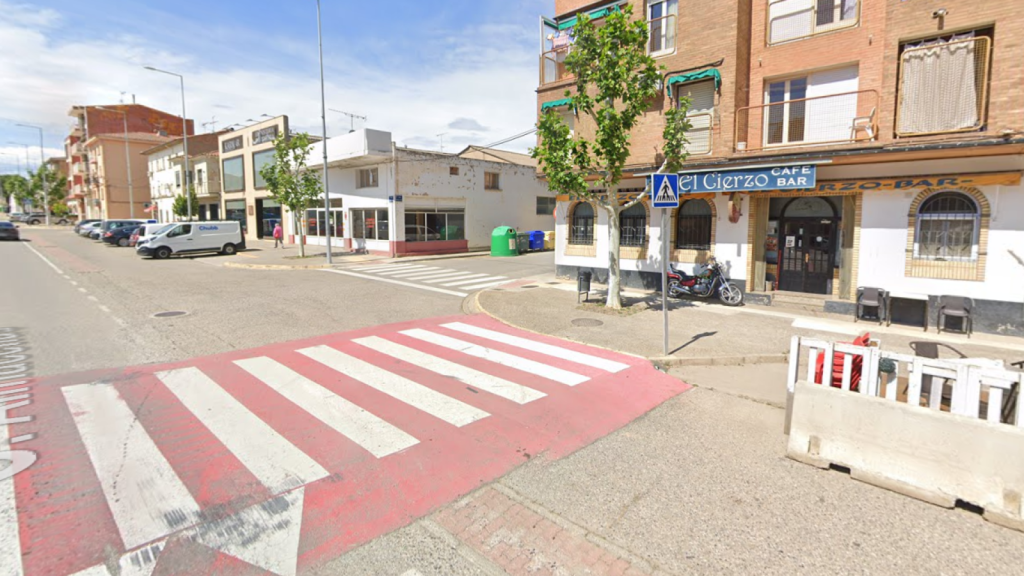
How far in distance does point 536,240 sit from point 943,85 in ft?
70.6

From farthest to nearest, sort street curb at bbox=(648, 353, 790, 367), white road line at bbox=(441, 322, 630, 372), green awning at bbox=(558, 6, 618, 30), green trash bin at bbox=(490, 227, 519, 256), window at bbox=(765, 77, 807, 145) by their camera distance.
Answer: green trash bin at bbox=(490, 227, 519, 256)
green awning at bbox=(558, 6, 618, 30)
window at bbox=(765, 77, 807, 145)
street curb at bbox=(648, 353, 790, 367)
white road line at bbox=(441, 322, 630, 372)

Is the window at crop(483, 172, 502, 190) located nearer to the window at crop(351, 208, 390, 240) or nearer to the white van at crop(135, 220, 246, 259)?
the window at crop(351, 208, 390, 240)

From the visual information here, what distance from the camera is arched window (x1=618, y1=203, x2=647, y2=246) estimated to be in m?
15.3

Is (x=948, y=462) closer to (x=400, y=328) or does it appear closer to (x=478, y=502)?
(x=478, y=502)

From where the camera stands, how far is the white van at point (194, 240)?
2545cm

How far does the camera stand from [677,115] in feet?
36.2

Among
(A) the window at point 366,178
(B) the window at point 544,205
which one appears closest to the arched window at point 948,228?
(A) the window at point 366,178

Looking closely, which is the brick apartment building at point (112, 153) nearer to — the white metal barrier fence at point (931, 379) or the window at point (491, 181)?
the window at point (491, 181)

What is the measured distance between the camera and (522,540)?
3477 mm

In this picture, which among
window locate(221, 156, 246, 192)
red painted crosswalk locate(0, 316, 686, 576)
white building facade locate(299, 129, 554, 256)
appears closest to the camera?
red painted crosswalk locate(0, 316, 686, 576)

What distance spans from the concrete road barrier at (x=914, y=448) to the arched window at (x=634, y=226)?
11.1 meters

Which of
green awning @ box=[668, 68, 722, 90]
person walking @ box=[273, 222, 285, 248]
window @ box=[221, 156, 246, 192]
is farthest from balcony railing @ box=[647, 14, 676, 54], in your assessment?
window @ box=[221, 156, 246, 192]

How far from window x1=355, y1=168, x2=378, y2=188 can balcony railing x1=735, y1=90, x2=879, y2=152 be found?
1998 centimetres

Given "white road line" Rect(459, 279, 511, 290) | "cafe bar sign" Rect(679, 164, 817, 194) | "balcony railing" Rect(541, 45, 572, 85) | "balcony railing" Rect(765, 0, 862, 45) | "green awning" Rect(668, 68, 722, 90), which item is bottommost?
"white road line" Rect(459, 279, 511, 290)
